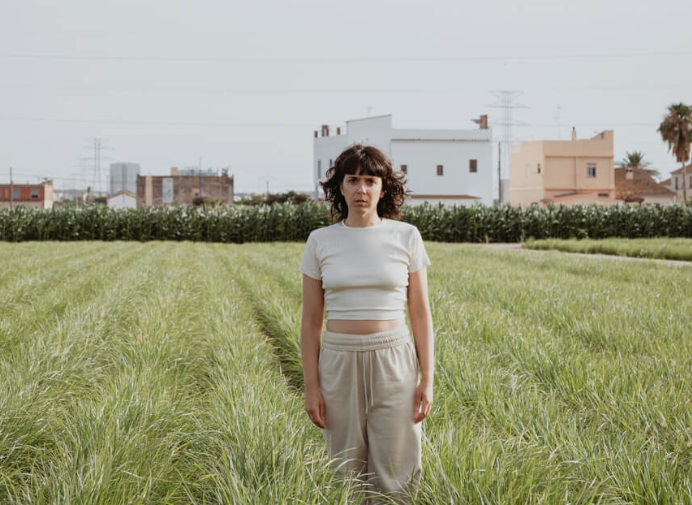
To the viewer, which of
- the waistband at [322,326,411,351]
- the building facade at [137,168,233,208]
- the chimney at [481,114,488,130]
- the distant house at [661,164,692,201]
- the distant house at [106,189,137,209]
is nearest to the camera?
the waistband at [322,326,411,351]

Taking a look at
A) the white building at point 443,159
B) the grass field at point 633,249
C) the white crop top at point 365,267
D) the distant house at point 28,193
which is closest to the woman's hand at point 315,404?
the white crop top at point 365,267

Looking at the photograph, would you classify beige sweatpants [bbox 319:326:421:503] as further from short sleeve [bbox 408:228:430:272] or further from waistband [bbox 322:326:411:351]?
short sleeve [bbox 408:228:430:272]

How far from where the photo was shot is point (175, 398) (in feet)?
12.3

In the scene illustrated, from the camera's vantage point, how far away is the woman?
2291mm

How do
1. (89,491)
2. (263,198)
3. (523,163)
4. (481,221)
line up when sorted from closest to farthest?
(89,491) < (481,221) < (523,163) < (263,198)

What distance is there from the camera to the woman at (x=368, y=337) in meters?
2.29

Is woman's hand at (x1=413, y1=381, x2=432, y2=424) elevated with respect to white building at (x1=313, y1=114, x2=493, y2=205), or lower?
lower

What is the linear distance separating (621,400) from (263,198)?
74.8 meters

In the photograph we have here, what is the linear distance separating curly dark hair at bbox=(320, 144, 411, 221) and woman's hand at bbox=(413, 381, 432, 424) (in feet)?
2.44

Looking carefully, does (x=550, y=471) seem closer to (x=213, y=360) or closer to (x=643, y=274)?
(x=213, y=360)

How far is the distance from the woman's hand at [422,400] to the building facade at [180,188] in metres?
86.1

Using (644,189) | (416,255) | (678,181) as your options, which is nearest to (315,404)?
(416,255)

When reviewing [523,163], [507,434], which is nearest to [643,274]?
[507,434]


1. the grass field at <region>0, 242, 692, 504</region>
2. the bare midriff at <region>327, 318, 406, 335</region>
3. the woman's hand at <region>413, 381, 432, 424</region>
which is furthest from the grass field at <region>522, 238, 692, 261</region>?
the bare midriff at <region>327, 318, 406, 335</region>
